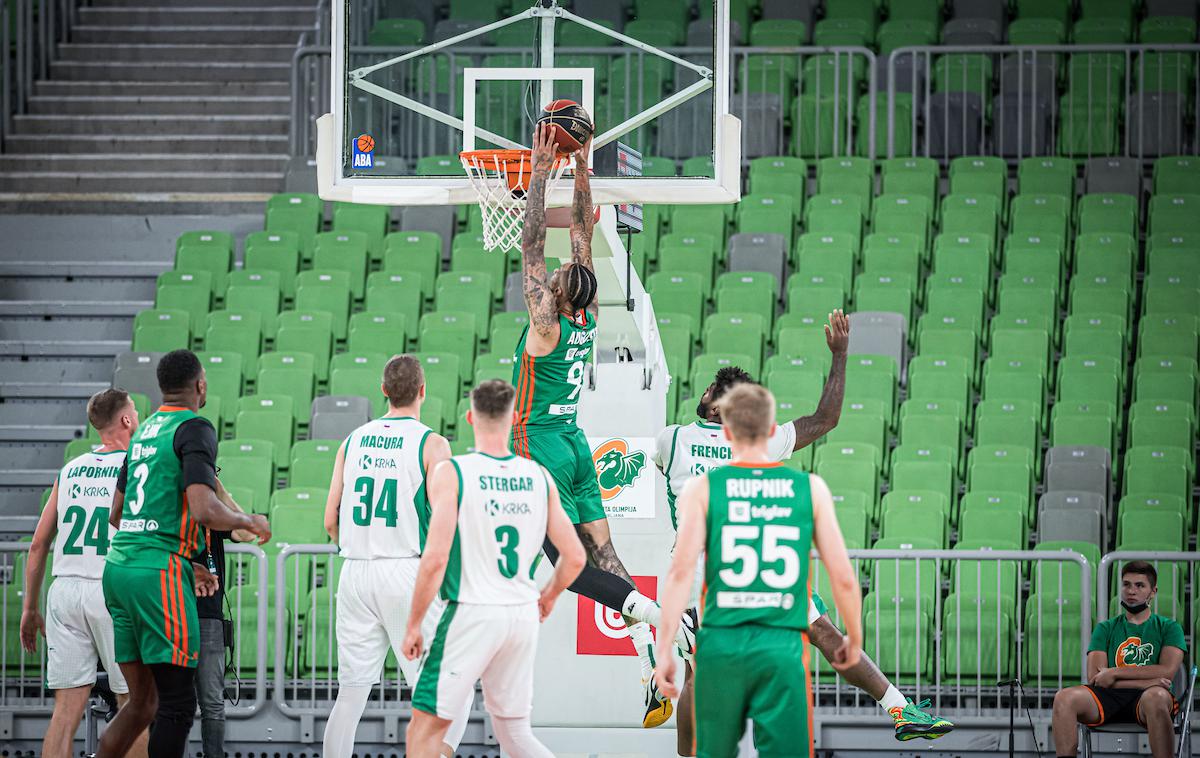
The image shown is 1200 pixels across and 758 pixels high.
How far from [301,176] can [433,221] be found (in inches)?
58.4

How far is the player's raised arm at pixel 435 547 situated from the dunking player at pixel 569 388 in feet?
5.00

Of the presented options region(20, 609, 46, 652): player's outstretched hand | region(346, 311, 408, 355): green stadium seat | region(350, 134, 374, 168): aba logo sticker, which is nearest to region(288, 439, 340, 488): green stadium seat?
region(346, 311, 408, 355): green stadium seat

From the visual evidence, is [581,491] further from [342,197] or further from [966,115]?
[966,115]

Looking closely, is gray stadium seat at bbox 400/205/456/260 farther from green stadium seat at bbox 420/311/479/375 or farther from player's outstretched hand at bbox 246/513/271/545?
player's outstretched hand at bbox 246/513/271/545

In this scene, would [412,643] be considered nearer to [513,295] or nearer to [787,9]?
[513,295]

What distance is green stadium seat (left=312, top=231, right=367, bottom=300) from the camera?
1526 cm

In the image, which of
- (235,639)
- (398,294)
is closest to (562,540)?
(235,639)

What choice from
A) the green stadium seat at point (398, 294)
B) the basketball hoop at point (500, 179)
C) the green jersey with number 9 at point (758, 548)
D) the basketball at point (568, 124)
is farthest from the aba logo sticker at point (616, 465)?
the green stadium seat at point (398, 294)

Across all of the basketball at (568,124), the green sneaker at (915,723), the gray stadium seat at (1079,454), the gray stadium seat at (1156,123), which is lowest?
the green sneaker at (915,723)

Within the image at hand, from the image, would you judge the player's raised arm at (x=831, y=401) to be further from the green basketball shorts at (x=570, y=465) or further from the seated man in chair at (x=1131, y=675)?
the seated man in chair at (x=1131, y=675)

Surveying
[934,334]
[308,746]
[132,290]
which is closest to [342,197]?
[308,746]

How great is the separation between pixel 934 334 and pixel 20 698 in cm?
775

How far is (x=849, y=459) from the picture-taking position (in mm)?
12492

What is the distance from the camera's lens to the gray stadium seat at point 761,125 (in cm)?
1647
